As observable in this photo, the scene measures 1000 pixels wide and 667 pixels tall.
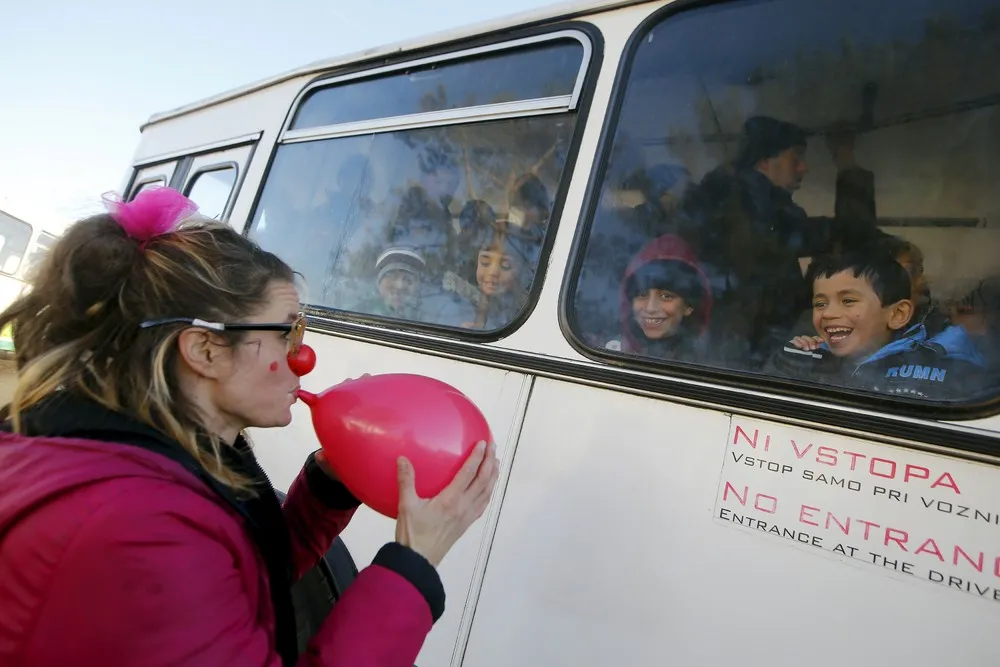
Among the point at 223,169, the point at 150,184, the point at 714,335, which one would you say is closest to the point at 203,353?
the point at 714,335

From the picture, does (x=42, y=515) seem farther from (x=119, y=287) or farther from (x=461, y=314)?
(x=461, y=314)

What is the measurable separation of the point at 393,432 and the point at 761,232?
109cm

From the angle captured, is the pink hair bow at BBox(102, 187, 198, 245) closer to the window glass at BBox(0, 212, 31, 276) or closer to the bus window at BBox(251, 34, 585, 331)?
the bus window at BBox(251, 34, 585, 331)

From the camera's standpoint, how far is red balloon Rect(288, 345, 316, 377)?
1.24 metres

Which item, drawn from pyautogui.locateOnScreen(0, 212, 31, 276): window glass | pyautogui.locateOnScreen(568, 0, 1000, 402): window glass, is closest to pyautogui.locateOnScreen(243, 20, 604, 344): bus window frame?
pyautogui.locateOnScreen(568, 0, 1000, 402): window glass

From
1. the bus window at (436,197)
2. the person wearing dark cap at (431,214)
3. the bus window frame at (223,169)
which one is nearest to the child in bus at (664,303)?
the bus window at (436,197)

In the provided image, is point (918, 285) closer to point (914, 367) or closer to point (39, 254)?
point (914, 367)

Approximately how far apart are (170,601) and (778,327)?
53.9 inches

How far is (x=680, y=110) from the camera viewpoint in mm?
1780

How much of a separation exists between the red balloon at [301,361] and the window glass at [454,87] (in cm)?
126

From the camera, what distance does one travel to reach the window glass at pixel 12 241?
10492mm

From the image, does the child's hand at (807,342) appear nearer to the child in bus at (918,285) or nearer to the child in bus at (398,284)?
the child in bus at (918,285)

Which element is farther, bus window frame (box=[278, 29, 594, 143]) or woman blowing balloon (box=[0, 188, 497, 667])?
bus window frame (box=[278, 29, 594, 143])

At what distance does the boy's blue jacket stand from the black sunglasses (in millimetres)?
1108
